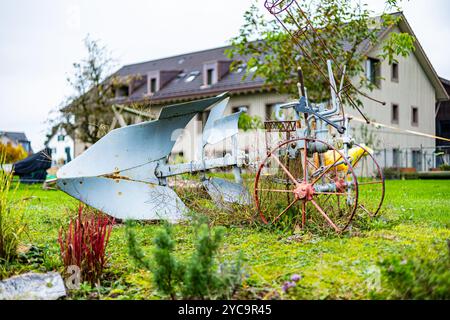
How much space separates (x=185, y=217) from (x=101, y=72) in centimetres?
1516

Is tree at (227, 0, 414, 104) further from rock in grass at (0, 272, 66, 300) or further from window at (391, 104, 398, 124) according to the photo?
rock in grass at (0, 272, 66, 300)

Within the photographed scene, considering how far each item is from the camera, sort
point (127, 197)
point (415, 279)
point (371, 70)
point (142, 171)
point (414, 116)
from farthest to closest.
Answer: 1. point (371, 70)
2. point (414, 116)
3. point (142, 171)
4. point (127, 197)
5. point (415, 279)

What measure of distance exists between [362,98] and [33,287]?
14.4 meters

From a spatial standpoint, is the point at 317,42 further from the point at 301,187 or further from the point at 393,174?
the point at 301,187

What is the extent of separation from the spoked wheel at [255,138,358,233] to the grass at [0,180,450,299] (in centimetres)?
24

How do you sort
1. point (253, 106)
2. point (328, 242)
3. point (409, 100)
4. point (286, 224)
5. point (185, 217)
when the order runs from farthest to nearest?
point (253, 106)
point (409, 100)
point (185, 217)
point (286, 224)
point (328, 242)

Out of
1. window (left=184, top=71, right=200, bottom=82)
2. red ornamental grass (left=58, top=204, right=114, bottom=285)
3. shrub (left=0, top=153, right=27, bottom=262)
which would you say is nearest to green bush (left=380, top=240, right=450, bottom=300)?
red ornamental grass (left=58, top=204, right=114, bottom=285)

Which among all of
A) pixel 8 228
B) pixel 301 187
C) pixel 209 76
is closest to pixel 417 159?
pixel 301 187

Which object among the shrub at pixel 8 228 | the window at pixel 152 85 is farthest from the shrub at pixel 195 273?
the window at pixel 152 85

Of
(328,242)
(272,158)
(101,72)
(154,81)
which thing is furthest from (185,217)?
(154,81)

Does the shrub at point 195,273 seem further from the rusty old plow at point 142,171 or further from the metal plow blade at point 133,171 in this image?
the metal plow blade at point 133,171

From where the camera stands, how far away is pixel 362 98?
56.2 feet

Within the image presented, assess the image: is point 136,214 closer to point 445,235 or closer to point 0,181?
point 0,181

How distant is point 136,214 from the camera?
6699 millimetres
